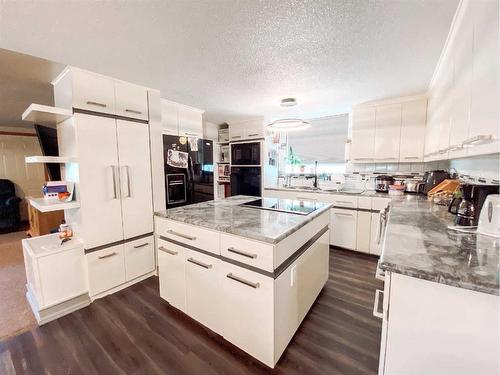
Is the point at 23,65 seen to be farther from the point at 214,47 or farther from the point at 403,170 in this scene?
the point at 403,170

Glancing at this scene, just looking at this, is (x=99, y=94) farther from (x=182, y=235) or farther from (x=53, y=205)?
(x=182, y=235)

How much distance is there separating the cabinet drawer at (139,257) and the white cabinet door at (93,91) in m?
1.40

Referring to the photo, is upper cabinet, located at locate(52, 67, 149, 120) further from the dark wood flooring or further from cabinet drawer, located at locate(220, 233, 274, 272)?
the dark wood flooring

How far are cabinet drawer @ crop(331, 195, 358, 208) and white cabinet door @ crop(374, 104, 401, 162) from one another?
72cm

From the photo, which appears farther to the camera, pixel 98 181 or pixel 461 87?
pixel 98 181

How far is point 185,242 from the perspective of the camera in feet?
5.41

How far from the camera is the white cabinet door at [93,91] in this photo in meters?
1.88

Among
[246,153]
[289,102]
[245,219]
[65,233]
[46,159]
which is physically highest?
[289,102]

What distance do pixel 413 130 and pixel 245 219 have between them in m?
2.75

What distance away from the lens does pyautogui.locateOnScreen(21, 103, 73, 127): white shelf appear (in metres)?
1.76

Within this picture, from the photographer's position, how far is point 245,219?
1.57 m

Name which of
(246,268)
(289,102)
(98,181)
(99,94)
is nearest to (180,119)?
(99,94)

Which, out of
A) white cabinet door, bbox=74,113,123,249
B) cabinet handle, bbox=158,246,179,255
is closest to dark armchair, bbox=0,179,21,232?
white cabinet door, bbox=74,113,123,249

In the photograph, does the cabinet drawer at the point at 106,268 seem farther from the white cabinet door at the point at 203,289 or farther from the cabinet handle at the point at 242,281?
the cabinet handle at the point at 242,281
